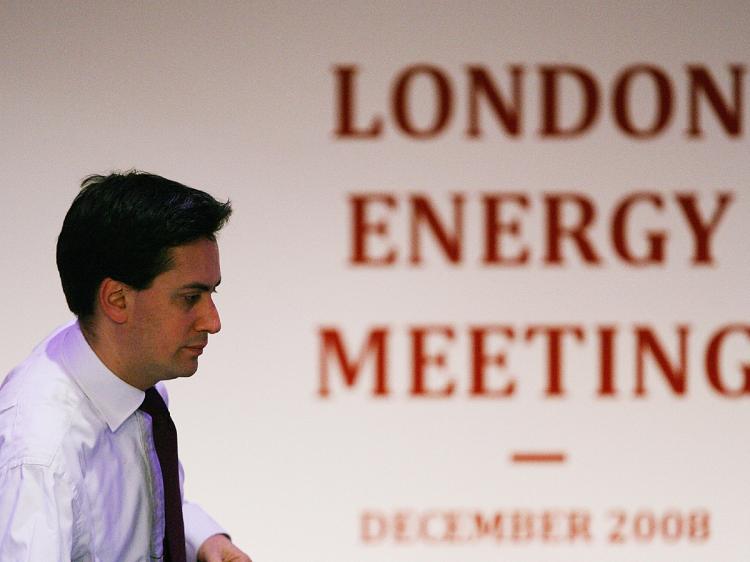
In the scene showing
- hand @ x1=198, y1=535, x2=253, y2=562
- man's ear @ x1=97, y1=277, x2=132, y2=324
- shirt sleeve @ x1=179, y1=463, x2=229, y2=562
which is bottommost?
hand @ x1=198, y1=535, x2=253, y2=562

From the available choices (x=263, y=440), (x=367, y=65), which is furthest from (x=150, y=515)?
(x=367, y=65)

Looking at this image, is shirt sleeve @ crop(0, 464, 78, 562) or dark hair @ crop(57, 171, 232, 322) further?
dark hair @ crop(57, 171, 232, 322)

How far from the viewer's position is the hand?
169 centimetres

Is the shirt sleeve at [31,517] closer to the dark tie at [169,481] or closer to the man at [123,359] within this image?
the man at [123,359]

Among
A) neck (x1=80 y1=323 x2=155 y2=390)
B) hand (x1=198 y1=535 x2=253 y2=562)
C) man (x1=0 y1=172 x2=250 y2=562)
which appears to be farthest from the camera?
hand (x1=198 y1=535 x2=253 y2=562)

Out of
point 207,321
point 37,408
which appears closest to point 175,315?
point 207,321

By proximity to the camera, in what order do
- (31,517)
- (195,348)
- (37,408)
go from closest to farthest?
(31,517) → (37,408) → (195,348)

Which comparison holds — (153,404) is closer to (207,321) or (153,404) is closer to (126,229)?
(207,321)

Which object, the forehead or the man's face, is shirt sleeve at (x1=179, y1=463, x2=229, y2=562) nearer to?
the man's face

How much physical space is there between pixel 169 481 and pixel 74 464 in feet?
0.82

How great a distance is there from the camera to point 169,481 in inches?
63.1

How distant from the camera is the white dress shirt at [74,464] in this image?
1.29 meters

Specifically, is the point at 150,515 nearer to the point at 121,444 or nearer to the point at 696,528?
the point at 121,444

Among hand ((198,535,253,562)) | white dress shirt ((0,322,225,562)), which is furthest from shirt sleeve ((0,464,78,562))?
hand ((198,535,253,562))
